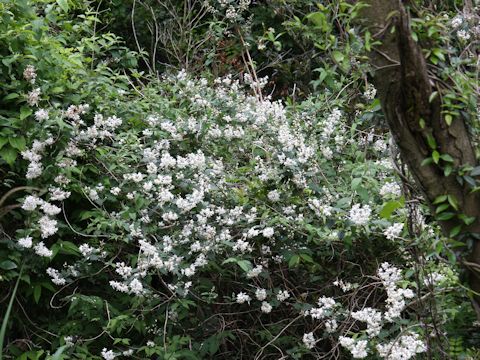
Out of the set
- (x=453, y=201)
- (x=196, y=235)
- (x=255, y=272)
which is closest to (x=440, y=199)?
(x=453, y=201)

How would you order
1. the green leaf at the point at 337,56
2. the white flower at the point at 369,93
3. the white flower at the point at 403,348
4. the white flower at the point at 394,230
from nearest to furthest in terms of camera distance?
the green leaf at the point at 337,56
the white flower at the point at 403,348
the white flower at the point at 394,230
the white flower at the point at 369,93

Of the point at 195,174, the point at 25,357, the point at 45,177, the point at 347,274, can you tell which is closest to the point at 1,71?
the point at 45,177

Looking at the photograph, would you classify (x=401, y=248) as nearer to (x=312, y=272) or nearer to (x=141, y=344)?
(x=312, y=272)

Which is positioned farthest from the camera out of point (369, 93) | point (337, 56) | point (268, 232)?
point (369, 93)

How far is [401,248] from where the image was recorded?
369 centimetres

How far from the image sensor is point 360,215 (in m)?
3.48

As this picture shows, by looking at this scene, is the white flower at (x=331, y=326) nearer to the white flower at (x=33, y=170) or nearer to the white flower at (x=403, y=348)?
the white flower at (x=403, y=348)

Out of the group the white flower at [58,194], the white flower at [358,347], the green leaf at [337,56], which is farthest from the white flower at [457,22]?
the white flower at [58,194]

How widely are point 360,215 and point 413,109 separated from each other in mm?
941

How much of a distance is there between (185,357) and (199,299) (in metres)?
0.31

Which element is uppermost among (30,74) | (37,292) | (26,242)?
(30,74)

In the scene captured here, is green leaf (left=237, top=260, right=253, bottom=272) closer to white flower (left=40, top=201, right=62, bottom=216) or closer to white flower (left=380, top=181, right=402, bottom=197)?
white flower (left=380, top=181, right=402, bottom=197)

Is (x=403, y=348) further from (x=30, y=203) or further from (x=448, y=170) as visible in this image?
(x=30, y=203)

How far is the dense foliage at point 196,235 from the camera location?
352cm
